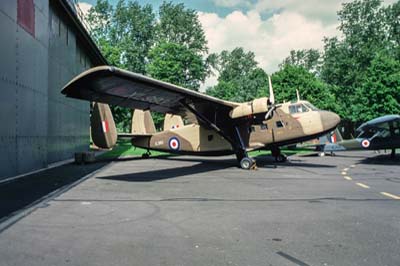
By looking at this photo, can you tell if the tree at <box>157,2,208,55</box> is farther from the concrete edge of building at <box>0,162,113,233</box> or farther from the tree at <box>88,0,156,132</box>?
the concrete edge of building at <box>0,162,113,233</box>

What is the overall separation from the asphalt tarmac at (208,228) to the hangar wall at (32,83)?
411 centimetres

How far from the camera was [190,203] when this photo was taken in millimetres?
7629

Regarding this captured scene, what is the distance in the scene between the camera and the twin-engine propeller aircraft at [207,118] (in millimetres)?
12154

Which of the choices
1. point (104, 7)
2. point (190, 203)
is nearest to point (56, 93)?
point (190, 203)

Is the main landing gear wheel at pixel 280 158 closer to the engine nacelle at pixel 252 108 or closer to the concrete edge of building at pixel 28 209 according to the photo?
the engine nacelle at pixel 252 108

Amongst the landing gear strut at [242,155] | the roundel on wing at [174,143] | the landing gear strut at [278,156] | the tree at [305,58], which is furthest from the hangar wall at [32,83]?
the tree at [305,58]

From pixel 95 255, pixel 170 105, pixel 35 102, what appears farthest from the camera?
pixel 170 105

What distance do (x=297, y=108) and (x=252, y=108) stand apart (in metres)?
2.97

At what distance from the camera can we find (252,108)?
1493 centimetres

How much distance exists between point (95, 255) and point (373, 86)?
4488 centimetres

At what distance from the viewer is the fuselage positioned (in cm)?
1598

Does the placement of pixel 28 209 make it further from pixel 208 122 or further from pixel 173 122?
pixel 173 122

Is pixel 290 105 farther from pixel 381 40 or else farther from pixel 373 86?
pixel 381 40

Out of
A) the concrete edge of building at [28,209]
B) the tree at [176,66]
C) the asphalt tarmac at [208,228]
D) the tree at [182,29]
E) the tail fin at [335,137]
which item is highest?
the tree at [182,29]
